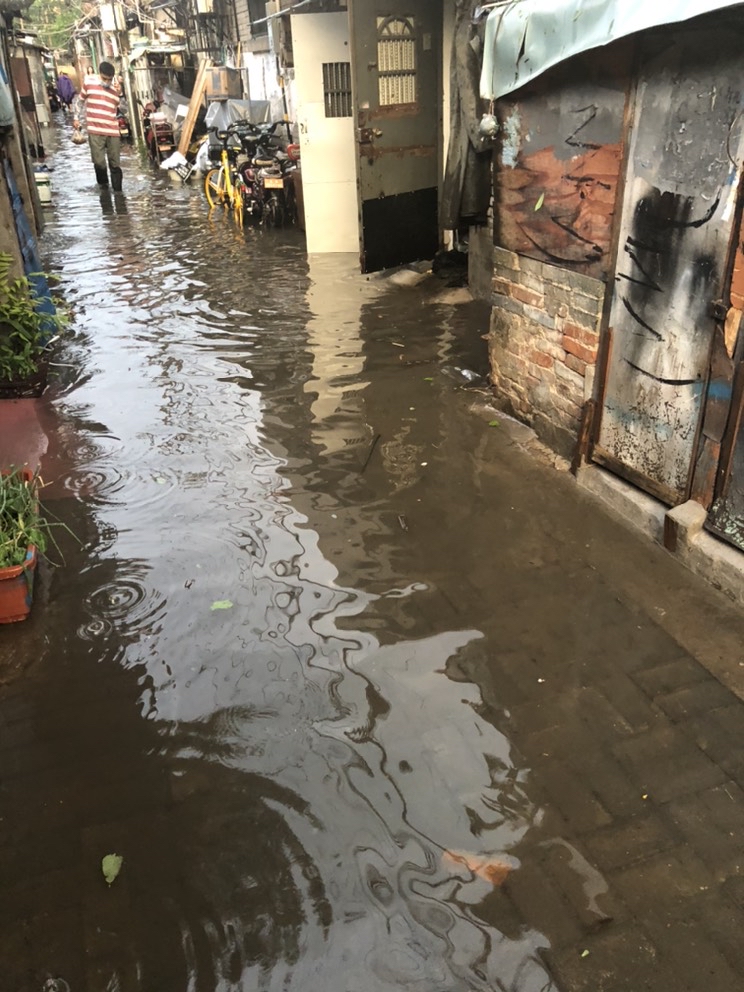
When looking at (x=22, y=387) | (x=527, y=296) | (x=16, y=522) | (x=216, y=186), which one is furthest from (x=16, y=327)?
(x=216, y=186)

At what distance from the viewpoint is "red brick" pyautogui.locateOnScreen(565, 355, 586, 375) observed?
4551mm

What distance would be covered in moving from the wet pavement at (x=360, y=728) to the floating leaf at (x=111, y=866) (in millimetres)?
27

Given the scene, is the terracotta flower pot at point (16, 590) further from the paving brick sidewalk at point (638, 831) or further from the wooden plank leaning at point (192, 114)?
the wooden plank leaning at point (192, 114)

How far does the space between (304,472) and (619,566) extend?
2055 millimetres

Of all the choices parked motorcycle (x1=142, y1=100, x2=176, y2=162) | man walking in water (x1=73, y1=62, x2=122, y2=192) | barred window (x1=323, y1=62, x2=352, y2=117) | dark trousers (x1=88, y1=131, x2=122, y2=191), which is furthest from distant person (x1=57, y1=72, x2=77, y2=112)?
barred window (x1=323, y1=62, x2=352, y2=117)

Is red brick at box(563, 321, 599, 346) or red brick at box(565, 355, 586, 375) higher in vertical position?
red brick at box(563, 321, 599, 346)

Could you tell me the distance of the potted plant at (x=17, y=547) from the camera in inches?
140

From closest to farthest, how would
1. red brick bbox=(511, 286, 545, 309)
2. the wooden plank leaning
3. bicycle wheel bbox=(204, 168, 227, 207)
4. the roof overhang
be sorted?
the roof overhang → red brick bbox=(511, 286, 545, 309) → bicycle wheel bbox=(204, 168, 227, 207) → the wooden plank leaning

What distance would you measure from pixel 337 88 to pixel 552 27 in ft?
20.9

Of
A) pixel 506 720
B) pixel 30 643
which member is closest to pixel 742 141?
pixel 506 720

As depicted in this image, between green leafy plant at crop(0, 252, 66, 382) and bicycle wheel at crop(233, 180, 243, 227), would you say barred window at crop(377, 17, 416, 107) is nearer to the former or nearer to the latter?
green leafy plant at crop(0, 252, 66, 382)

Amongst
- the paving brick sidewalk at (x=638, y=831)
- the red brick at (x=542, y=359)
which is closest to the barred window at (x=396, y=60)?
the red brick at (x=542, y=359)

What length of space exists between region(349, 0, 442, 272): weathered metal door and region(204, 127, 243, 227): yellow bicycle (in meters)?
5.12

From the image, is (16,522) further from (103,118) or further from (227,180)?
(103,118)
